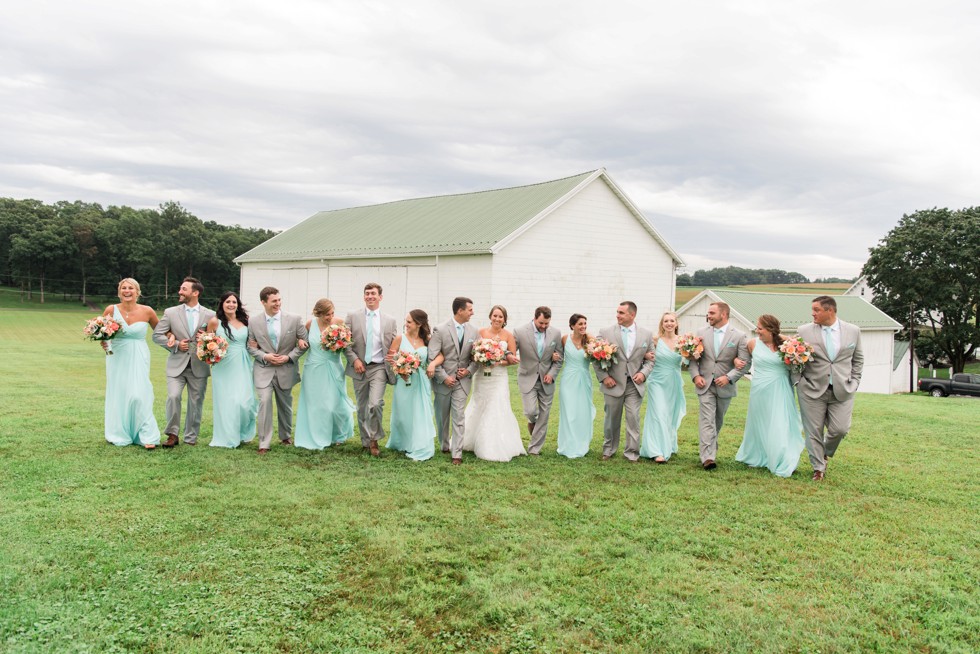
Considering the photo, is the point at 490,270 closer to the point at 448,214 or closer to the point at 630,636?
the point at 448,214

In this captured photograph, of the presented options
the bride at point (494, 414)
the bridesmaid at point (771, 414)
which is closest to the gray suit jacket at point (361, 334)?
the bride at point (494, 414)

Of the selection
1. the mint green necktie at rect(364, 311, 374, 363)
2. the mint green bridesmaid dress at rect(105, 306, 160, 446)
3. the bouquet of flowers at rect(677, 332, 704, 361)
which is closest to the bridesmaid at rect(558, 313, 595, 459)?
the bouquet of flowers at rect(677, 332, 704, 361)

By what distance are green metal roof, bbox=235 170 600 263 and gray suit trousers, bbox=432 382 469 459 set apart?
12967mm

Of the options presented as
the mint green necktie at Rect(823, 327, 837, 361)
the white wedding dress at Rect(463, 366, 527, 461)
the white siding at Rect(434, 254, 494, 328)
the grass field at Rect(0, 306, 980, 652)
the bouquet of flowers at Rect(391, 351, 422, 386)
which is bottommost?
the grass field at Rect(0, 306, 980, 652)

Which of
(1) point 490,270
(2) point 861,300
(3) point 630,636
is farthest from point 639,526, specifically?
(2) point 861,300

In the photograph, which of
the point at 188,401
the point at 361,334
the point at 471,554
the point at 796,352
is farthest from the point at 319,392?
the point at 796,352

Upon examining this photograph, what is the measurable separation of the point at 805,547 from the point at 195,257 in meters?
65.4

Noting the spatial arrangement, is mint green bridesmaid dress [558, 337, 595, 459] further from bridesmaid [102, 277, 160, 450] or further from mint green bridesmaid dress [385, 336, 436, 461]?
bridesmaid [102, 277, 160, 450]

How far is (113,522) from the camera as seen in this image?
6.12 m

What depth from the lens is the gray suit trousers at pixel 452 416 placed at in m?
8.93

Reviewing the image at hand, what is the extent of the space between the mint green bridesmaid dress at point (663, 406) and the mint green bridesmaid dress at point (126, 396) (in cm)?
665

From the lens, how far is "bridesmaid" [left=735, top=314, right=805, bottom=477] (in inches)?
338

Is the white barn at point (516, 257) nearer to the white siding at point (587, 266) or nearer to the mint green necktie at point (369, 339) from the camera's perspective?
the white siding at point (587, 266)

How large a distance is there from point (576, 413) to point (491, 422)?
1239 mm
